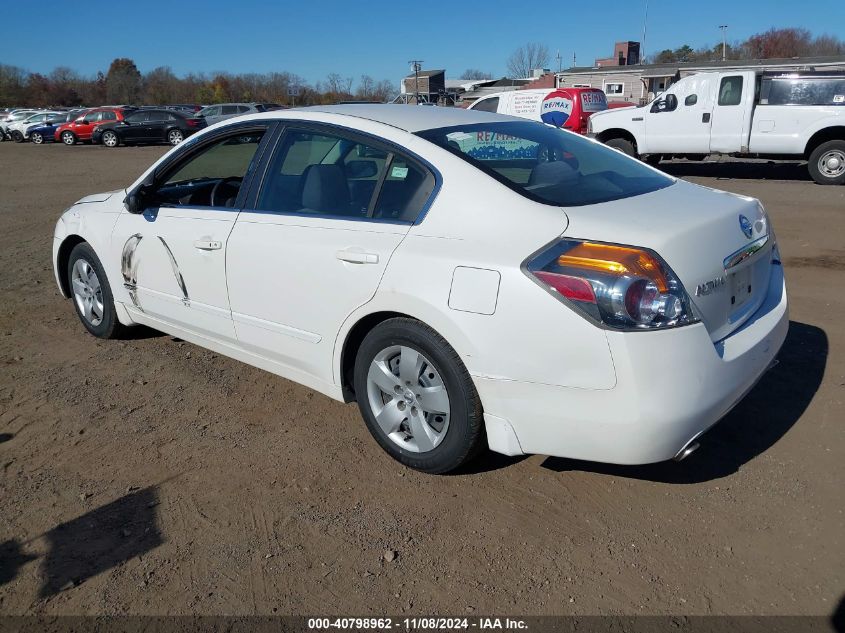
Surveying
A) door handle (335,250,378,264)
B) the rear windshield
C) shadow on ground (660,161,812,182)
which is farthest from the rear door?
door handle (335,250,378,264)

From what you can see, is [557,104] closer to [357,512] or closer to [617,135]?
[617,135]

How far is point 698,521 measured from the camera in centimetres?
300

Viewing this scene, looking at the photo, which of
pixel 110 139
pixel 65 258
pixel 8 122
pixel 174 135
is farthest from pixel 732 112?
pixel 8 122

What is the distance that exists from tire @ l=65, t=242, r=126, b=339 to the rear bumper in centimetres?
324

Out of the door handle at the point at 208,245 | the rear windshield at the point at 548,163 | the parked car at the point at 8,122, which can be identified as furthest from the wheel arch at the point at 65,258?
the parked car at the point at 8,122

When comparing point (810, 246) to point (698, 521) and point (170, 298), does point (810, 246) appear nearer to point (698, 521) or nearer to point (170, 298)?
point (698, 521)

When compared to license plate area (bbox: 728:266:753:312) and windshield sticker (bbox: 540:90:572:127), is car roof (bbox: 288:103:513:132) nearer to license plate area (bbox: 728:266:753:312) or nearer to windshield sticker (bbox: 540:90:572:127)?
license plate area (bbox: 728:266:753:312)

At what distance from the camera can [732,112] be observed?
14.6 metres

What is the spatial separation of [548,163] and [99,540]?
2670mm

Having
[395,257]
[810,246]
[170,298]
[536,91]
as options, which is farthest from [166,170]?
[536,91]

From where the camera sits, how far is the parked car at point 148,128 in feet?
106

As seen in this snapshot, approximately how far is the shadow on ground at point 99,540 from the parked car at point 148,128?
3131 cm

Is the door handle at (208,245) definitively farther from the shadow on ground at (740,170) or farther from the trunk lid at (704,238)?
the shadow on ground at (740,170)

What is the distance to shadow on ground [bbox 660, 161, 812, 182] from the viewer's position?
15656 millimetres
